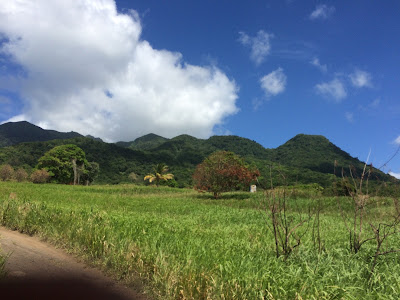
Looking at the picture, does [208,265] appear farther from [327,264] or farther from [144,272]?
[327,264]

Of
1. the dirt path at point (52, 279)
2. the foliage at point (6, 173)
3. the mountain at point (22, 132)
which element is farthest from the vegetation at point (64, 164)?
the mountain at point (22, 132)

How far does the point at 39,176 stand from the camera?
Answer: 144ft

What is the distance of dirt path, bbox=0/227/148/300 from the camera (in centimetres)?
405

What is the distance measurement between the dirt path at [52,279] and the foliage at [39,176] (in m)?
43.9

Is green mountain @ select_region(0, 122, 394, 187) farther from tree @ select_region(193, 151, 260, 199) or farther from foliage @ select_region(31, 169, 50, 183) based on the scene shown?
foliage @ select_region(31, 169, 50, 183)

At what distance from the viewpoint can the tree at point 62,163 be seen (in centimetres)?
4978

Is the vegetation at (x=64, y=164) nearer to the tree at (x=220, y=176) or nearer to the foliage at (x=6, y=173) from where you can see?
the foliage at (x=6, y=173)

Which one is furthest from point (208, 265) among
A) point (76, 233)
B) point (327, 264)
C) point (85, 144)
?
point (85, 144)

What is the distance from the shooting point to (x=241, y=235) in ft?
24.2

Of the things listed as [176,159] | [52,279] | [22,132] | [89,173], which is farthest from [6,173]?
[22,132]

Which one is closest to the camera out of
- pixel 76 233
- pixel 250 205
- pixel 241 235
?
pixel 76 233

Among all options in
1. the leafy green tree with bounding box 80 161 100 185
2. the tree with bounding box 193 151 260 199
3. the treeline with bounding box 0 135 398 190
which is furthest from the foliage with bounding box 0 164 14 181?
the tree with bounding box 193 151 260 199

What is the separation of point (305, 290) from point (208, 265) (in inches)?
54.7

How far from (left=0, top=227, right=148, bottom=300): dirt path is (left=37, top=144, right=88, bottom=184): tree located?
46.7 meters
